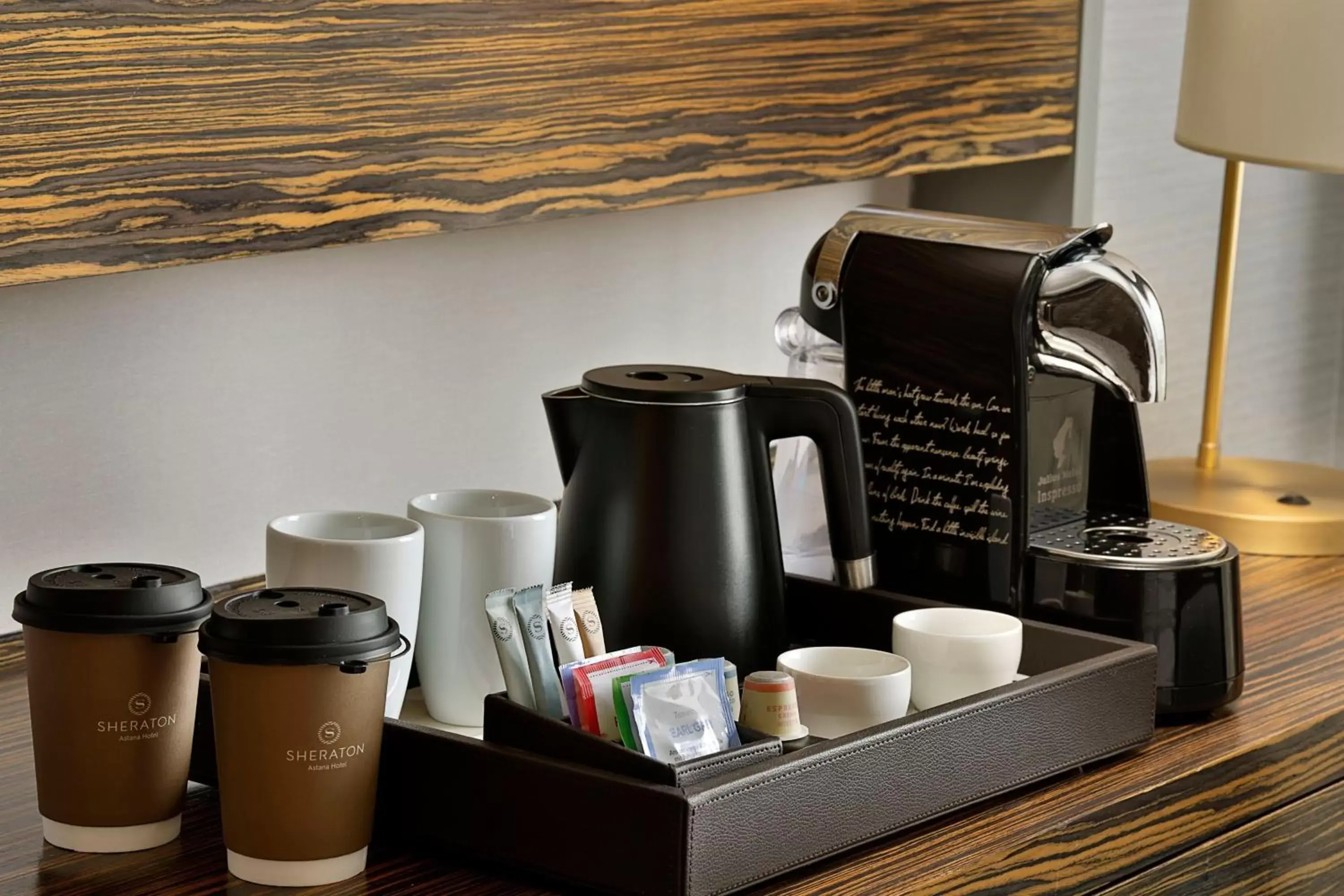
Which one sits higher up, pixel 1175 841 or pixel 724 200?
pixel 724 200

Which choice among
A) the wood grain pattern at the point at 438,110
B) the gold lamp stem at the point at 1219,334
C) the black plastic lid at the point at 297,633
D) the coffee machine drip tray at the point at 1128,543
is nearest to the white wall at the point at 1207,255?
the gold lamp stem at the point at 1219,334

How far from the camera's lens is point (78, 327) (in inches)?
47.4

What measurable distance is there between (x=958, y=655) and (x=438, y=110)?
20.4 inches

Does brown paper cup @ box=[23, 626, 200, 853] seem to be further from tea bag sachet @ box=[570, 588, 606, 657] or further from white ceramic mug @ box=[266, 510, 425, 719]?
tea bag sachet @ box=[570, 588, 606, 657]

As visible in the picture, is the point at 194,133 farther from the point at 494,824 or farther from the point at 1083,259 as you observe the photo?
the point at 1083,259

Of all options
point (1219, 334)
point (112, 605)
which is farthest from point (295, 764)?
point (1219, 334)

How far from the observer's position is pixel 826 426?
1.07 meters

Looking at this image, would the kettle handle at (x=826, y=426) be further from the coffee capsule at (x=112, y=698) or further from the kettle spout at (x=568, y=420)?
the coffee capsule at (x=112, y=698)

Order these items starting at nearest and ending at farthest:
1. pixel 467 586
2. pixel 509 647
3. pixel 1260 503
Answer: pixel 509 647
pixel 467 586
pixel 1260 503

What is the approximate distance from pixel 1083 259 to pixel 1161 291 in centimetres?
84

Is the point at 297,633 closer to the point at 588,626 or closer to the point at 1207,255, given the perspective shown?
the point at 588,626

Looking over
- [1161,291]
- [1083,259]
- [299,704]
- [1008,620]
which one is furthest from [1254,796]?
[1161,291]

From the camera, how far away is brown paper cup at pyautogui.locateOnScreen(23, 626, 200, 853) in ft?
2.76

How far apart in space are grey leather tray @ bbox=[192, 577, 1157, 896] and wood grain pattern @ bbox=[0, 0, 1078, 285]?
0.33 metres
